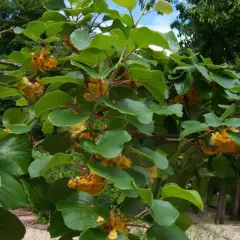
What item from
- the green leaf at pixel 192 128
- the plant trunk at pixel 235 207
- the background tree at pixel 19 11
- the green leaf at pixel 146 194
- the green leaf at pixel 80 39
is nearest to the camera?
the green leaf at pixel 146 194

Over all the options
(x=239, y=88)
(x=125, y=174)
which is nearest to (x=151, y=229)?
(x=125, y=174)

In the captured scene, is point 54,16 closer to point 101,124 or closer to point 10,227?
point 101,124

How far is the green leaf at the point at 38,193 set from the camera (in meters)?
0.69

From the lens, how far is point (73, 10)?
31.0 inches

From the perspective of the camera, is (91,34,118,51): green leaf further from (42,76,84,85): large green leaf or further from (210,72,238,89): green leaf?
(210,72,238,89): green leaf

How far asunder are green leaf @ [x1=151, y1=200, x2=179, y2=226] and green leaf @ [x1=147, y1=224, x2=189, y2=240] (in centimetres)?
5

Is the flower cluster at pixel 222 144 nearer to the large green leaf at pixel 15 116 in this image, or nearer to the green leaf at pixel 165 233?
the green leaf at pixel 165 233

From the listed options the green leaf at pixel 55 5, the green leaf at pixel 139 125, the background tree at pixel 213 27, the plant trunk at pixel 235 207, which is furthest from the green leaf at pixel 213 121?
the background tree at pixel 213 27

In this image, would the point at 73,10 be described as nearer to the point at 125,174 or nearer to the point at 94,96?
the point at 94,96

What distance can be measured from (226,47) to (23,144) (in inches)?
351

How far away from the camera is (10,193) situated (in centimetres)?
64

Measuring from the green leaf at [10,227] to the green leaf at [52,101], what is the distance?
160mm

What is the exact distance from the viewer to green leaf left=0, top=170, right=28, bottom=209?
0.63 m

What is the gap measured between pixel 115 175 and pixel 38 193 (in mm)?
141
